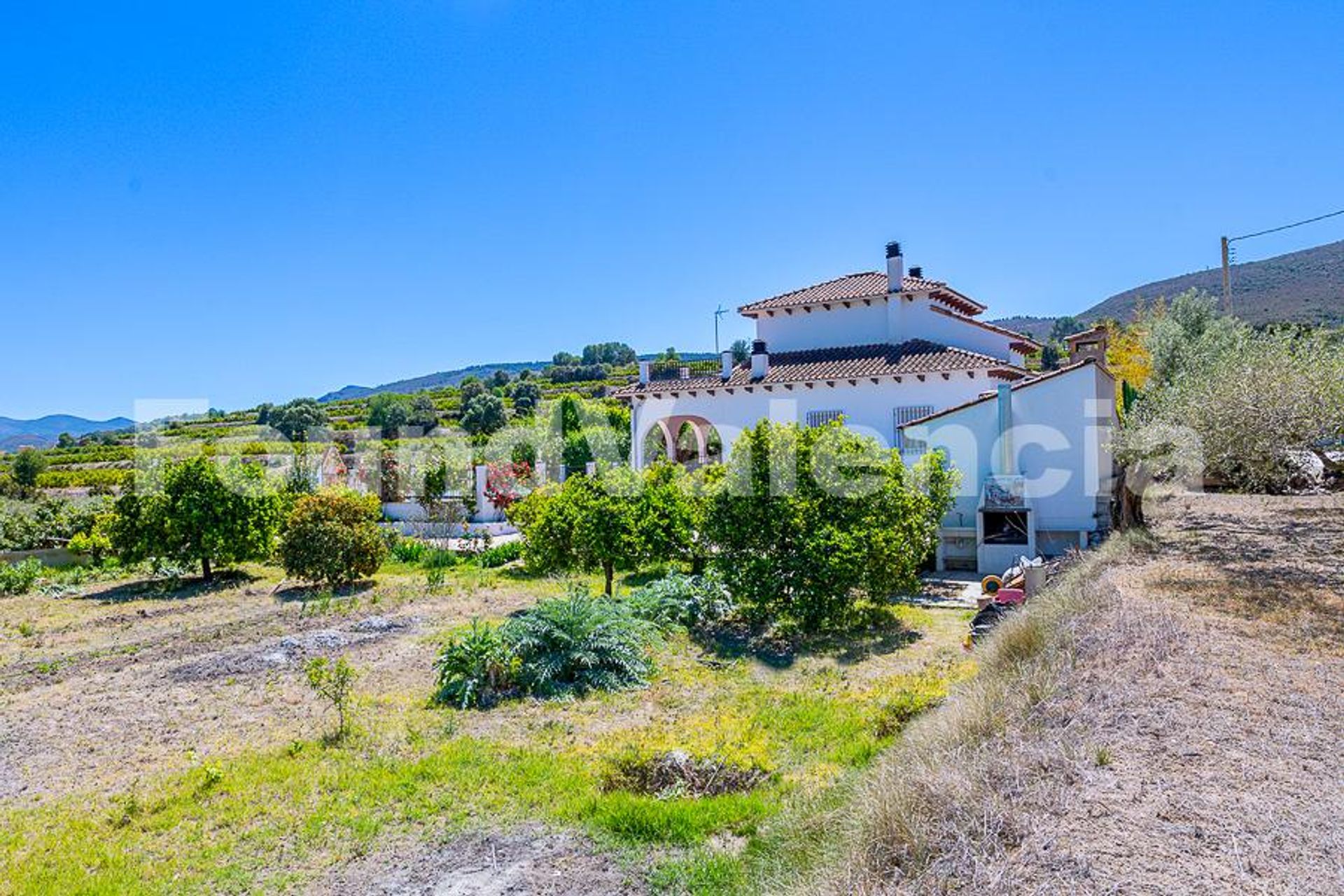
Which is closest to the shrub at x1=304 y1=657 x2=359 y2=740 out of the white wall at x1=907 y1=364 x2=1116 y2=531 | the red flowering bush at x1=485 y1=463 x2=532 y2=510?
the white wall at x1=907 y1=364 x2=1116 y2=531

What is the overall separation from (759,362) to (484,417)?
4053 centimetres

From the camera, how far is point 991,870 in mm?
3312

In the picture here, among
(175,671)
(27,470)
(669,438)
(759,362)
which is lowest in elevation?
(175,671)

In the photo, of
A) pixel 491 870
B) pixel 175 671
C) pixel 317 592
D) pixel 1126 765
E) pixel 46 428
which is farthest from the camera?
pixel 46 428

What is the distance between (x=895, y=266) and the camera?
23797mm

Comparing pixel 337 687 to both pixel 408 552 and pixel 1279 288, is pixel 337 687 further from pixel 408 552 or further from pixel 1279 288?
pixel 1279 288

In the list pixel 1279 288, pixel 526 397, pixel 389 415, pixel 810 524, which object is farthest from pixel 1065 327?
pixel 810 524

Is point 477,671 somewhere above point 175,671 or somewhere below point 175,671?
above

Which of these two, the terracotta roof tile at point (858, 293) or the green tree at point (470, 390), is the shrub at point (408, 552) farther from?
the green tree at point (470, 390)

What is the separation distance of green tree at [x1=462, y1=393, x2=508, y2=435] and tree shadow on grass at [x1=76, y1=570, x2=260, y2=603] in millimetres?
41353

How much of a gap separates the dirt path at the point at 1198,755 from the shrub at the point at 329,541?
45.7ft

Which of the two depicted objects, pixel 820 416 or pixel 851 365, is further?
pixel 820 416

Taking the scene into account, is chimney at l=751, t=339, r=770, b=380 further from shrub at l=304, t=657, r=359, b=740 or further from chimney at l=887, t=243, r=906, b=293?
shrub at l=304, t=657, r=359, b=740

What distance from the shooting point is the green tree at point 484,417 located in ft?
198
